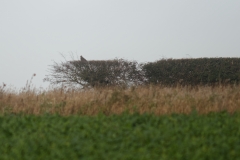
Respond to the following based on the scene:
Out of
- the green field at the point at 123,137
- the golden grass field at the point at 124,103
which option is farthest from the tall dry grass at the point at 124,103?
the green field at the point at 123,137

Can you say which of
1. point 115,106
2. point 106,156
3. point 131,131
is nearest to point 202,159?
point 106,156

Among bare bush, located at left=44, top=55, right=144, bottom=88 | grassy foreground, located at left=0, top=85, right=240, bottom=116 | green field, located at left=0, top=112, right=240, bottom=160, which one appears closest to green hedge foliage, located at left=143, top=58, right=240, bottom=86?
bare bush, located at left=44, top=55, right=144, bottom=88

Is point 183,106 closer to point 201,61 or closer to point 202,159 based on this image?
point 202,159

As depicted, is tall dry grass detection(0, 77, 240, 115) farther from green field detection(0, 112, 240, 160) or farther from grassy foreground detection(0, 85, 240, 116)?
green field detection(0, 112, 240, 160)

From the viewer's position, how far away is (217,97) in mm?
9359

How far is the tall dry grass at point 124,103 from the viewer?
28.6 feet

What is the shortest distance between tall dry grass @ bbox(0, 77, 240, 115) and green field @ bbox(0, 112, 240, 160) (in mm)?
1493

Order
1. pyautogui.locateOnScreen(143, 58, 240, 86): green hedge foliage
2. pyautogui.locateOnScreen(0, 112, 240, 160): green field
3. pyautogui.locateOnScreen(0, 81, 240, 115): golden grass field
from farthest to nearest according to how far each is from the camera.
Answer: pyautogui.locateOnScreen(143, 58, 240, 86): green hedge foliage < pyautogui.locateOnScreen(0, 81, 240, 115): golden grass field < pyautogui.locateOnScreen(0, 112, 240, 160): green field

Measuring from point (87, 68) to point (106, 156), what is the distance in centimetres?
1137

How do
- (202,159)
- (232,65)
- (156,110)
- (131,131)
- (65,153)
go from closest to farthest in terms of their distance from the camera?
(202,159) → (65,153) → (131,131) → (156,110) → (232,65)

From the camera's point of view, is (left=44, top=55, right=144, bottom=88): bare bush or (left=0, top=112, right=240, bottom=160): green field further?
(left=44, top=55, right=144, bottom=88): bare bush

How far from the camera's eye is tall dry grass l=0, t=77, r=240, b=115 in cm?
870

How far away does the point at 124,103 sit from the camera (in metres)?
9.53

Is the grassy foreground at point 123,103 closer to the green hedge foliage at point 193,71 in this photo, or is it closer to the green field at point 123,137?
the green field at point 123,137
